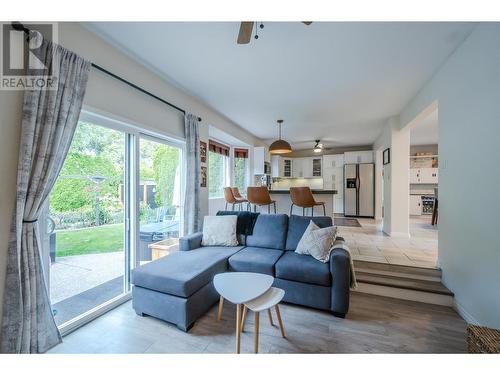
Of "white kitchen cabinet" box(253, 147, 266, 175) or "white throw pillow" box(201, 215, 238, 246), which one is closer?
"white throw pillow" box(201, 215, 238, 246)

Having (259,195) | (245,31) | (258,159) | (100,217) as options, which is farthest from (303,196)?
(258,159)

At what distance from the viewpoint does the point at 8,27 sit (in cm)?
152

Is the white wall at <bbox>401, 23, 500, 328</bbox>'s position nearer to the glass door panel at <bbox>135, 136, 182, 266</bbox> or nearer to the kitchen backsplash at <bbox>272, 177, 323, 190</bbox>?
the glass door panel at <bbox>135, 136, 182, 266</bbox>

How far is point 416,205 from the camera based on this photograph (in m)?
7.58

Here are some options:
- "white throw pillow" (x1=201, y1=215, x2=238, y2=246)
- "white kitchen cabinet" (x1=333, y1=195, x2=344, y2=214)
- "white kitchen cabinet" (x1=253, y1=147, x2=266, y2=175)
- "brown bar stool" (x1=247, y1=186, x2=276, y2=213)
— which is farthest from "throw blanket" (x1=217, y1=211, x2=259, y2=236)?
"white kitchen cabinet" (x1=333, y1=195, x2=344, y2=214)

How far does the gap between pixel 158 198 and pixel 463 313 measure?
3728mm

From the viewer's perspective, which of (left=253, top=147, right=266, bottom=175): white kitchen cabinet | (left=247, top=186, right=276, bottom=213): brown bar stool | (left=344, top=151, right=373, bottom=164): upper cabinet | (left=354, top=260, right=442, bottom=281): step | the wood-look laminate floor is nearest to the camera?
the wood-look laminate floor

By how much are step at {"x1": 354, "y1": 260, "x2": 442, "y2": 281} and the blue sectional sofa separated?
1.00 m

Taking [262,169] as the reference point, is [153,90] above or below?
above

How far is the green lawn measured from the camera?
2.02m

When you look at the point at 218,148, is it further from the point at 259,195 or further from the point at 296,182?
the point at 296,182
